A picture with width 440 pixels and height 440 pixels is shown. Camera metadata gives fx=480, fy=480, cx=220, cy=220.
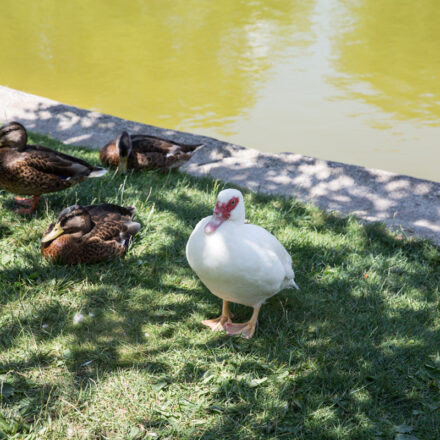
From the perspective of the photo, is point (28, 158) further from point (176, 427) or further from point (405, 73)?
point (405, 73)

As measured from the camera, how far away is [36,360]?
10.2 feet

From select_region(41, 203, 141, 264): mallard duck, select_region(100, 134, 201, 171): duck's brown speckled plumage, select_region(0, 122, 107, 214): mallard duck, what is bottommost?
select_region(100, 134, 201, 171): duck's brown speckled plumage

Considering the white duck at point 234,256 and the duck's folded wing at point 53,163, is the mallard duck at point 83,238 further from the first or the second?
the white duck at point 234,256

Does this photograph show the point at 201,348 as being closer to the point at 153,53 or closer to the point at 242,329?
the point at 242,329

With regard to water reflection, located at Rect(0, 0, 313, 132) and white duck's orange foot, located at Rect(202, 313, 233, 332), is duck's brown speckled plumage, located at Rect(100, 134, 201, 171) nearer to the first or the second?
white duck's orange foot, located at Rect(202, 313, 233, 332)

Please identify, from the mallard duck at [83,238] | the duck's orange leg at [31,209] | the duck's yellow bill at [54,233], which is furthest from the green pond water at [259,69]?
the duck's yellow bill at [54,233]

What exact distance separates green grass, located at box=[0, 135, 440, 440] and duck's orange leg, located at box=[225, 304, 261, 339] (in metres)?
0.06

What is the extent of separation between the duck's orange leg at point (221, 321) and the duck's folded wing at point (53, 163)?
2073 millimetres

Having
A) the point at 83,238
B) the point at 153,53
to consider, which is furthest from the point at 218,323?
the point at 153,53

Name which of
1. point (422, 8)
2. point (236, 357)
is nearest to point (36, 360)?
point (236, 357)

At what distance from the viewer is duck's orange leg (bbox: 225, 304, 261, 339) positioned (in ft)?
11.3

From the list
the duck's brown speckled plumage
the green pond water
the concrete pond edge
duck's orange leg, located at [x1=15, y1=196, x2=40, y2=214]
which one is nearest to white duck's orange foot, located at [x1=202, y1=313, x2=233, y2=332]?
duck's orange leg, located at [x1=15, y1=196, x2=40, y2=214]

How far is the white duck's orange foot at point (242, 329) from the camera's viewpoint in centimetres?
346

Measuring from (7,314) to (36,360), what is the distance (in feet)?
1.69
